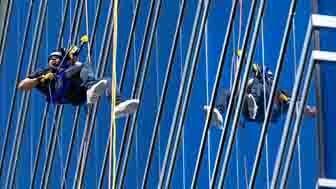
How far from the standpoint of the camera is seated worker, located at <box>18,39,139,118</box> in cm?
1302

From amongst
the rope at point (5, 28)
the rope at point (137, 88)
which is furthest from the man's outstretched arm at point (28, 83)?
the rope at point (5, 28)

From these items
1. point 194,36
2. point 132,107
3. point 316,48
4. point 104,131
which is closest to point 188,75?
point 194,36

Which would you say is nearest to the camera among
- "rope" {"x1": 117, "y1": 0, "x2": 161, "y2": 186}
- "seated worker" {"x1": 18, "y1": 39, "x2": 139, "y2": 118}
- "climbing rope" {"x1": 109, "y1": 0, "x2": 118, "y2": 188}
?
"climbing rope" {"x1": 109, "y1": 0, "x2": 118, "y2": 188}

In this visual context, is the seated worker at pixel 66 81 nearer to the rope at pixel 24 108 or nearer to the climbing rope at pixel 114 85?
the climbing rope at pixel 114 85

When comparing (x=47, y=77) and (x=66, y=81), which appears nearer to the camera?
(x=66, y=81)

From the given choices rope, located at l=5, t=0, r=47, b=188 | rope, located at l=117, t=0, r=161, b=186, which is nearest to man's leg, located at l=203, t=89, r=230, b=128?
rope, located at l=117, t=0, r=161, b=186

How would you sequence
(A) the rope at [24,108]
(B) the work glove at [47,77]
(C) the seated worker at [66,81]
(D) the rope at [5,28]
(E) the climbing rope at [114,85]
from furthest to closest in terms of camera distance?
(D) the rope at [5,28]
(A) the rope at [24,108]
(B) the work glove at [47,77]
(C) the seated worker at [66,81]
(E) the climbing rope at [114,85]

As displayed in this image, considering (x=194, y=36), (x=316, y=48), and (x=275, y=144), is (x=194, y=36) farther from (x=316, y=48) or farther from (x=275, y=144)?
(x=316, y=48)

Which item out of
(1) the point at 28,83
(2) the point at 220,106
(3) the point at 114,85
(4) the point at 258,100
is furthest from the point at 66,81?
(4) the point at 258,100

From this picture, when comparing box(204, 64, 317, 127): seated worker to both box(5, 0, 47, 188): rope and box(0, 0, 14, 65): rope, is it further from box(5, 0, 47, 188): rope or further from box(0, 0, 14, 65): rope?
box(0, 0, 14, 65): rope

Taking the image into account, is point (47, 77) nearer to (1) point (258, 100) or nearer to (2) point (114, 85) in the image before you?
(2) point (114, 85)

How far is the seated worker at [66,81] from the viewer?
1302cm

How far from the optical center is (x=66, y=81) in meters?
13.1

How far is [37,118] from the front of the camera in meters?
17.0
